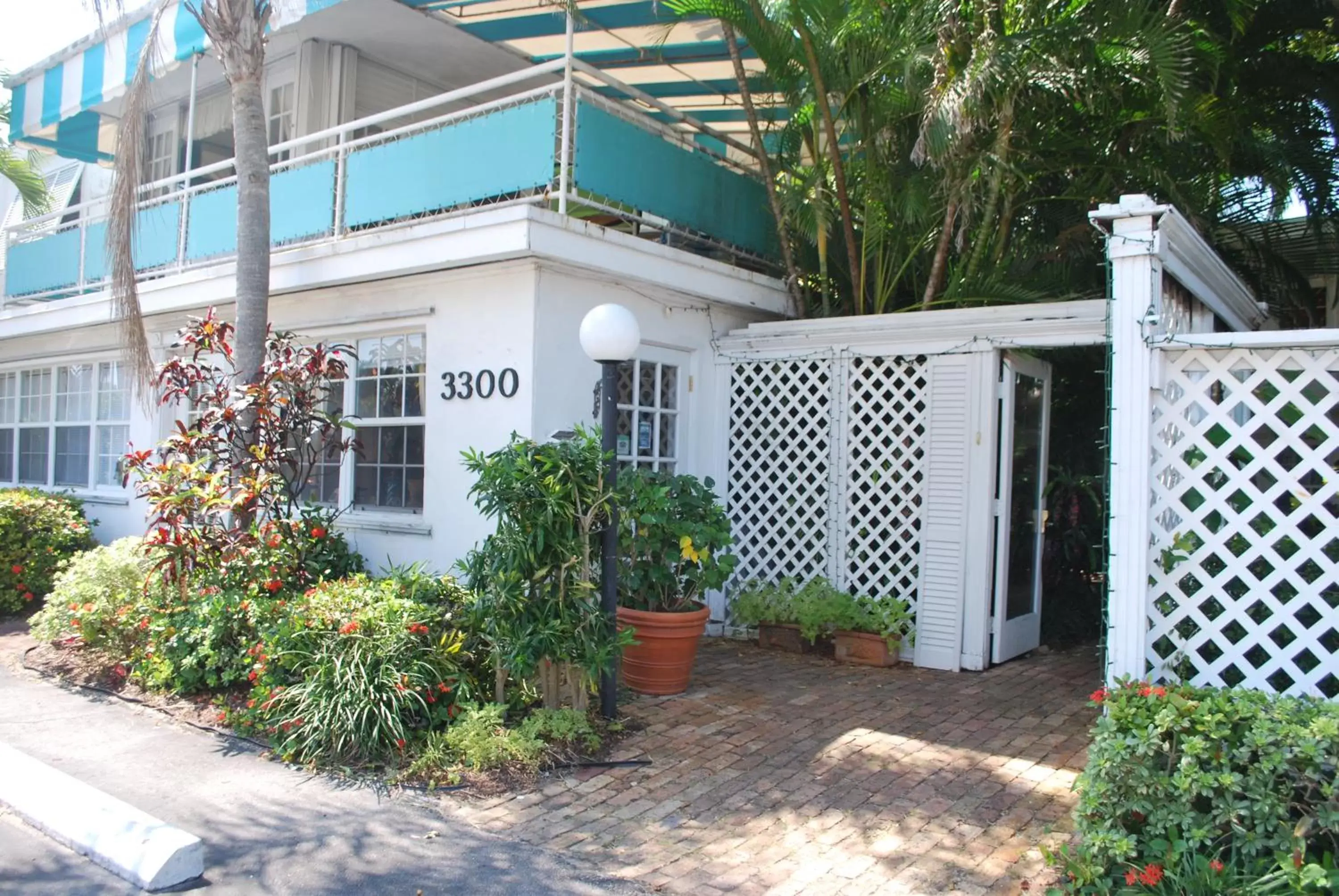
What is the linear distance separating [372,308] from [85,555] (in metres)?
2.92

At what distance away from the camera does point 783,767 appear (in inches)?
190

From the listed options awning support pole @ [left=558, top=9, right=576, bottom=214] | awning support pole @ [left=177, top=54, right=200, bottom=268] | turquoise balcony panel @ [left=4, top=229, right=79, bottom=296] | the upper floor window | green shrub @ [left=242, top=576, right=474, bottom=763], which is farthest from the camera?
turquoise balcony panel @ [left=4, top=229, right=79, bottom=296]

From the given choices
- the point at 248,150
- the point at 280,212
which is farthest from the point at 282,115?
the point at 248,150

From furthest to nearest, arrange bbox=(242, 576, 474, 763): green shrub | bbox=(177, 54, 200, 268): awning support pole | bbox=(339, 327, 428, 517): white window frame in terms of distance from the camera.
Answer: bbox=(177, 54, 200, 268): awning support pole, bbox=(339, 327, 428, 517): white window frame, bbox=(242, 576, 474, 763): green shrub

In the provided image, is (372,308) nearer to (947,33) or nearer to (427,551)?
(427,551)

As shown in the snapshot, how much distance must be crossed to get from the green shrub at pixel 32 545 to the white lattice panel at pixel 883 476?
687 cm

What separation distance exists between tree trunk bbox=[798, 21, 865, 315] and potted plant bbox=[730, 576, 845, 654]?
226 cm

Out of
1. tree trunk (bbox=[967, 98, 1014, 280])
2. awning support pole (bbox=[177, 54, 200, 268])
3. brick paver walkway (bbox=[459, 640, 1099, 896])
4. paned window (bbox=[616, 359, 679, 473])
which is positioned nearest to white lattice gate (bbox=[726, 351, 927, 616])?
paned window (bbox=[616, 359, 679, 473])

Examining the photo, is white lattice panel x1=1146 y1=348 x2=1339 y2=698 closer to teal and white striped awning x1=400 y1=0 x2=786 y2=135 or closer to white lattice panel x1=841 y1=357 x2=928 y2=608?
white lattice panel x1=841 y1=357 x2=928 y2=608

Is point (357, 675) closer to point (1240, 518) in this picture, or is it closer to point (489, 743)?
point (489, 743)

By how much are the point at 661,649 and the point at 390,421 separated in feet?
9.80

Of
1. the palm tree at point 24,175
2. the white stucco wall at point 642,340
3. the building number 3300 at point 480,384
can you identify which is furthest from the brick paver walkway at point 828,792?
the palm tree at point 24,175

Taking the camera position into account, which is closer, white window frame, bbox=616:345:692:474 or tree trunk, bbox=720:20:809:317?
white window frame, bbox=616:345:692:474

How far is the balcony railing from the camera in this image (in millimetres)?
6387
